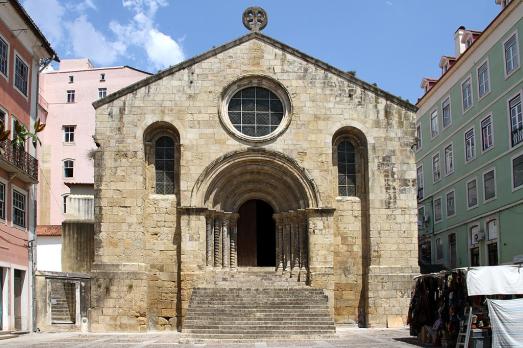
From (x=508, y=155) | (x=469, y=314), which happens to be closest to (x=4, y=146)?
(x=469, y=314)

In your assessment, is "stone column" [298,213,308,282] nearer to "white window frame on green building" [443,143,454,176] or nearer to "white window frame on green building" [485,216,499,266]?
"white window frame on green building" [485,216,499,266]

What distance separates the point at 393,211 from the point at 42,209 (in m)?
28.2

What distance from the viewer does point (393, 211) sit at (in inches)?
938

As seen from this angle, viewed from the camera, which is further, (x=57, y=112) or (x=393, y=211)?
(x=57, y=112)

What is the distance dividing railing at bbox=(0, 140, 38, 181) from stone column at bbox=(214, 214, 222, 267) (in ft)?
20.6

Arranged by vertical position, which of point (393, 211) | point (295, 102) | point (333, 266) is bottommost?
point (333, 266)

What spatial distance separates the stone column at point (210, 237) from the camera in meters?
23.7

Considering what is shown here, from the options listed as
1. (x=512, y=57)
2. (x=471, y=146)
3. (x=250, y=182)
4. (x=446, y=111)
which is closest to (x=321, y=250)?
(x=250, y=182)

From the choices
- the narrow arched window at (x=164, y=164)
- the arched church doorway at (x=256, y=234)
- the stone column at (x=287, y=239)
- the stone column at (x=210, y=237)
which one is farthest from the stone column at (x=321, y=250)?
the narrow arched window at (x=164, y=164)

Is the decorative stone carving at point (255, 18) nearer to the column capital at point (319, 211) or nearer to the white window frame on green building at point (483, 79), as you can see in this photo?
the column capital at point (319, 211)

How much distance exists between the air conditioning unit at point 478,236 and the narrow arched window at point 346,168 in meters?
8.32

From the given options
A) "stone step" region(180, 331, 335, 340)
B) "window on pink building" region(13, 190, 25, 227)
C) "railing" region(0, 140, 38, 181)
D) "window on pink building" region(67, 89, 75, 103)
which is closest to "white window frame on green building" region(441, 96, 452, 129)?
"stone step" region(180, 331, 335, 340)

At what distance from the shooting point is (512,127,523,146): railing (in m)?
26.3

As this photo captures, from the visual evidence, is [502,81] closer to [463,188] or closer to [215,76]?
[463,188]
